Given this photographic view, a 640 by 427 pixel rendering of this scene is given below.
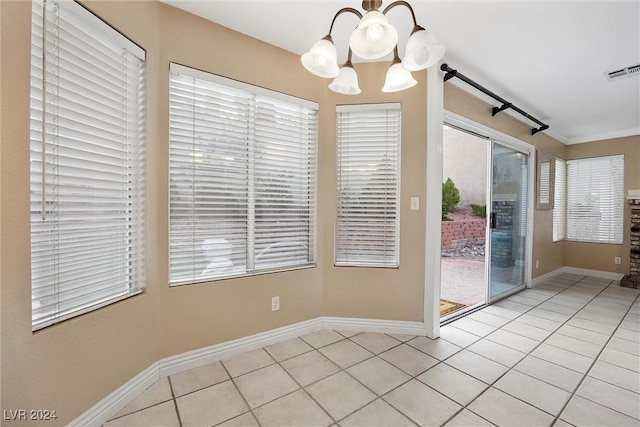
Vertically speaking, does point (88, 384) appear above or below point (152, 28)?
below

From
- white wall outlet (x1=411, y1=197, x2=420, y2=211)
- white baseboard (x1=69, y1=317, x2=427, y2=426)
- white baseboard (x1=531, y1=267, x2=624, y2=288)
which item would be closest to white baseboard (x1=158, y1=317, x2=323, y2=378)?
white baseboard (x1=69, y1=317, x2=427, y2=426)

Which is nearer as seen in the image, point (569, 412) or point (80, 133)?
point (80, 133)

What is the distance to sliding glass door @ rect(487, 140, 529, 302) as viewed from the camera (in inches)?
134

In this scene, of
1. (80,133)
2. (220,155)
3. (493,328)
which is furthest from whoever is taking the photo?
(493,328)

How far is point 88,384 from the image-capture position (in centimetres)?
137

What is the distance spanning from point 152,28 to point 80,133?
2.95 ft

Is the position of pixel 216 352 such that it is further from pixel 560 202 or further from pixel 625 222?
pixel 625 222

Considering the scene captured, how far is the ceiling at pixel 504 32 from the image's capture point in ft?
5.76

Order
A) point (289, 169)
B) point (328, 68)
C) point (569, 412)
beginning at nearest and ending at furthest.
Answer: point (328, 68)
point (569, 412)
point (289, 169)

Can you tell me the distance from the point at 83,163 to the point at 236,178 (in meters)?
0.92

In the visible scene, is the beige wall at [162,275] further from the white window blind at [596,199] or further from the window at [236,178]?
the white window blind at [596,199]

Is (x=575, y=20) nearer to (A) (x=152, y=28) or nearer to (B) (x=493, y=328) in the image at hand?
(B) (x=493, y=328)

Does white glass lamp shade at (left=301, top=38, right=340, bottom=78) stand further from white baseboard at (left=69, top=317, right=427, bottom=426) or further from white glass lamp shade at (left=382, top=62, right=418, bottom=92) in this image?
white baseboard at (left=69, top=317, right=427, bottom=426)

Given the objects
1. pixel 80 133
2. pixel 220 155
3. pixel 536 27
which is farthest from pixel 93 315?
pixel 536 27
